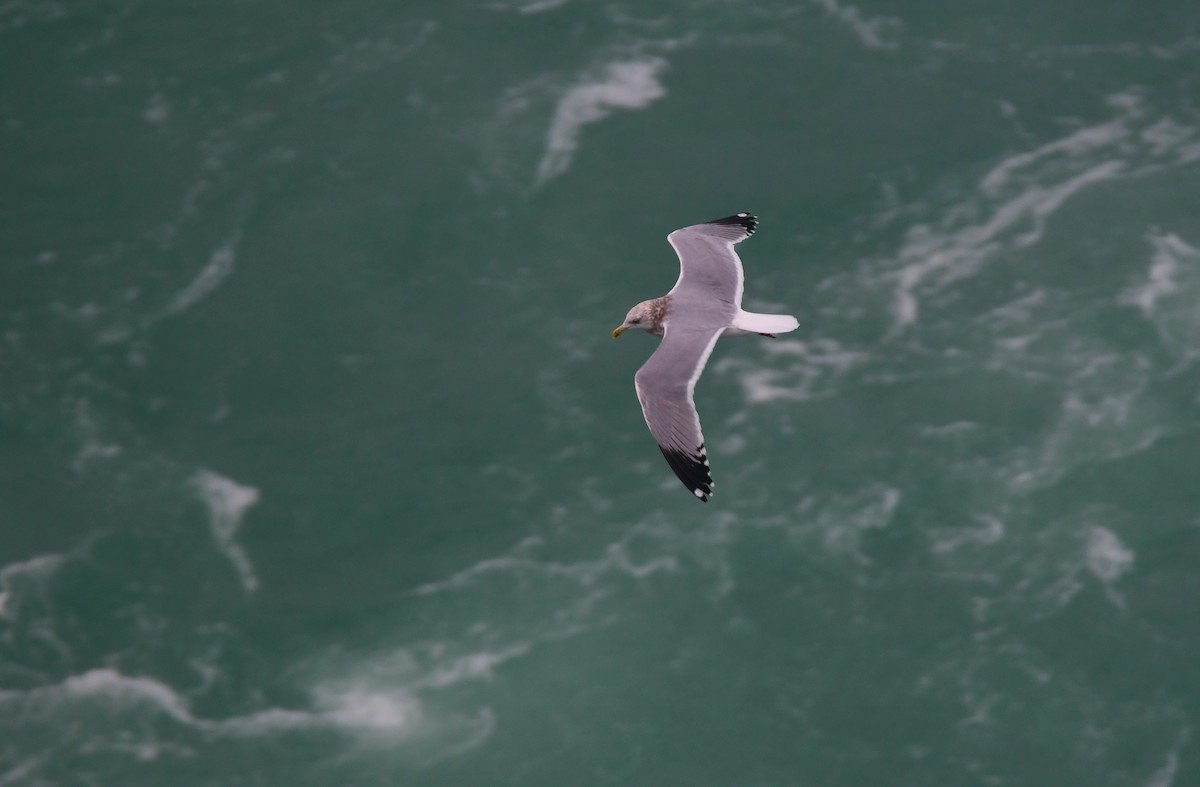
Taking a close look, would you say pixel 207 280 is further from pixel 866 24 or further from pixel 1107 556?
pixel 1107 556

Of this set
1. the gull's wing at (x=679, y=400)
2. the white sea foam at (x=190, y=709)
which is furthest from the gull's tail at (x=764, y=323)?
the white sea foam at (x=190, y=709)

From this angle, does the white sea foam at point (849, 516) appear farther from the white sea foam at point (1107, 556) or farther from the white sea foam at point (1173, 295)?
the white sea foam at point (1173, 295)

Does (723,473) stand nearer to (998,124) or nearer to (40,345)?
(998,124)

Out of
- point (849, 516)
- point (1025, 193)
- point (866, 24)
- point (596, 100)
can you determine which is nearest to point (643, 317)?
point (849, 516)

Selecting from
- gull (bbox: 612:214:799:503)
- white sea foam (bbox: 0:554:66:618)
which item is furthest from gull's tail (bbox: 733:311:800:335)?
white sea foam (bbox: 0:554:66:618)

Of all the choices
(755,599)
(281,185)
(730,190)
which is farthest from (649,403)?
(281,185)
